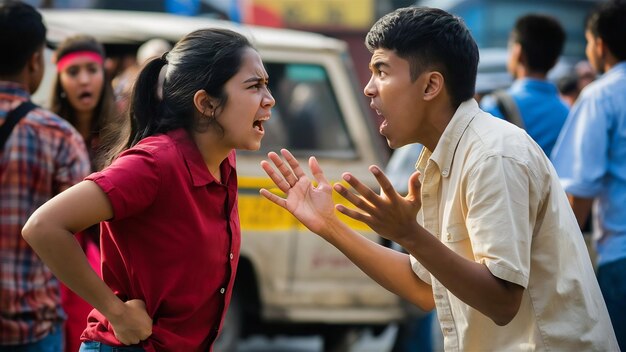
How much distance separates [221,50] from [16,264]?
1467mm

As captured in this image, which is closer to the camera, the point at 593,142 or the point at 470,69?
the point at 470,69

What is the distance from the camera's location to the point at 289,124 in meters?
7.48

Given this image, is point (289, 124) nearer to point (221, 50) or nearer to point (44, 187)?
point (44, 187)

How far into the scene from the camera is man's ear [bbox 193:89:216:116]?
10.6ft

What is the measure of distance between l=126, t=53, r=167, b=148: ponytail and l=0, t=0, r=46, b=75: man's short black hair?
122 centimetres

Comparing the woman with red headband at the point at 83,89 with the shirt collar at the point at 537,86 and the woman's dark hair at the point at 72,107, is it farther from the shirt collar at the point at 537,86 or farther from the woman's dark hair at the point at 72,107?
the shirt collar at the point at 537,86

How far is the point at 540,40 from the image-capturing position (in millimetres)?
5844

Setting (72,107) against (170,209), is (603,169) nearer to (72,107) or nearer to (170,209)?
(170,209)

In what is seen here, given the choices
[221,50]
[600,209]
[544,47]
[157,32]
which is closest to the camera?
[221,50]

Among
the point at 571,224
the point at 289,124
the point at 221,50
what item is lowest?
the point at 289,124

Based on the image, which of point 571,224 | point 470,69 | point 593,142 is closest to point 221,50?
point 470,69

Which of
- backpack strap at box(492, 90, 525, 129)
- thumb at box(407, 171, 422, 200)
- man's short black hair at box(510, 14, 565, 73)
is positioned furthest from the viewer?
man's short black hair at box(510, 14, 565, 73)

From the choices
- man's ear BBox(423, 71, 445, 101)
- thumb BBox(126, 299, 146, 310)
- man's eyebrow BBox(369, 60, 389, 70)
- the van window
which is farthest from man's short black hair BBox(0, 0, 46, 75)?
the van window

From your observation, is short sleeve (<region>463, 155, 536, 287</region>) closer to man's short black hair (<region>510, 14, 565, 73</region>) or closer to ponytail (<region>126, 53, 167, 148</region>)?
ponytail (<region>126, 53, 167, 148</region>)
